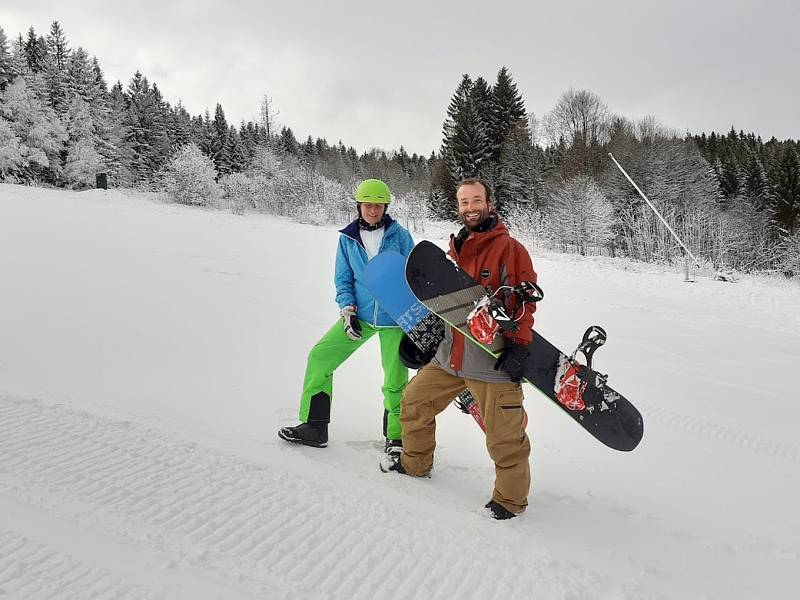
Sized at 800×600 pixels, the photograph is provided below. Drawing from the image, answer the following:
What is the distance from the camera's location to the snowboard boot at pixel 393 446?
2883mm

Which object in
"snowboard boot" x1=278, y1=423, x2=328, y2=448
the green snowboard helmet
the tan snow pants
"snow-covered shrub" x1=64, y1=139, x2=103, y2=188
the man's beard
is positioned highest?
"snow-covered shrub" x1=64, y1=139, x2=103, y2=188

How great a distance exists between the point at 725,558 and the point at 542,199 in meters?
26.8

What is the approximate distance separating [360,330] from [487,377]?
873 mm

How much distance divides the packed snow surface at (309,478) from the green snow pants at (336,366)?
24 centimetres

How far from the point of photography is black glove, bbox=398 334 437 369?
274cm

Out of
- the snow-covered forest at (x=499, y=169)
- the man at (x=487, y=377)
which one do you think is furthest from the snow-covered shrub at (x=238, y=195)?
the man at (x=487, y=377)

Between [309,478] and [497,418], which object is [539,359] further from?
[309,478]

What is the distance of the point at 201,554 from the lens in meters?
1.76

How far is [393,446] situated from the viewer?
293 centimetres

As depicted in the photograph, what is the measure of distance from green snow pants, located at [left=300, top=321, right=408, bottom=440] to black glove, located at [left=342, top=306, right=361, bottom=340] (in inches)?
3.5

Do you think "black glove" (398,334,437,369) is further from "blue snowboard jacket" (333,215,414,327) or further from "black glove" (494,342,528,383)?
"black glove" (494,342,528,383)

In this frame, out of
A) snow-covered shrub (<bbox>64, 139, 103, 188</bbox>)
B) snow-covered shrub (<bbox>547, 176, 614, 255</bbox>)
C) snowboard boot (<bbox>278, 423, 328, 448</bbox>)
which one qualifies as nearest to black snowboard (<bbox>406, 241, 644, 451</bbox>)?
snowboard boot (<bbox>278, 423, 328, 448</bbox>)

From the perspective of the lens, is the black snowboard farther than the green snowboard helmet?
No

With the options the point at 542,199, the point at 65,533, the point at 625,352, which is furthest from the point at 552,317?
the point at 542,199
